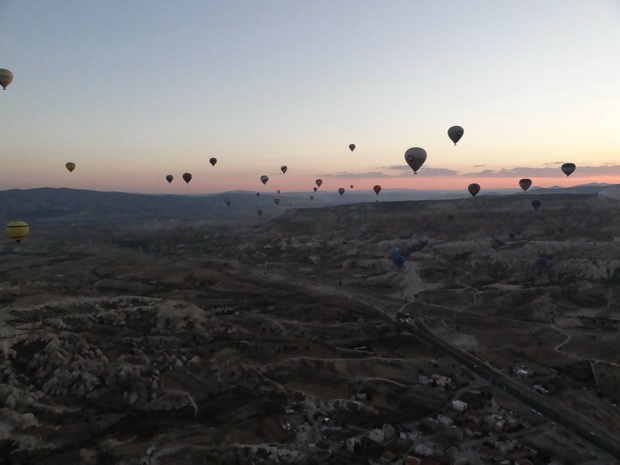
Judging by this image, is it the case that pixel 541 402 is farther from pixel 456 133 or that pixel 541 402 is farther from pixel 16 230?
pixel 16 230

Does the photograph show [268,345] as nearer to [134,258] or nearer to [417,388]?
[417,388]

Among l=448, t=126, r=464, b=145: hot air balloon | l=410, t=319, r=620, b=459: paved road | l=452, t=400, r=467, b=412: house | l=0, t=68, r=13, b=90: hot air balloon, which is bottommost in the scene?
l=410, t=319, r=620, b=459: paved road

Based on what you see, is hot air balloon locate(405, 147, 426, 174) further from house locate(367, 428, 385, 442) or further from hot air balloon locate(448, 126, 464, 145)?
house locate(367, 428, 385, 442)

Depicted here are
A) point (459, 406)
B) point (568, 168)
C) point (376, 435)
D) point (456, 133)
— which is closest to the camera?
point (376, 435)

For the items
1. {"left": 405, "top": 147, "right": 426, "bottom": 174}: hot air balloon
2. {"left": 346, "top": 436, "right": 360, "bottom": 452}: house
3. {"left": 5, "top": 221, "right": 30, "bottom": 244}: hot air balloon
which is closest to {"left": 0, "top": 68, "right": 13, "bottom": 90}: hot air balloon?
{"left": 5, "top": 221, "right": 30, "bottom": 244}: hot air balloon

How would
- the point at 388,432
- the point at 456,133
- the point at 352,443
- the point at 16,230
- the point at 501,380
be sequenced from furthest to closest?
the point at 456,133
the point at 16,230
the point at 501,380
the point at 388,432
the point at 352,443

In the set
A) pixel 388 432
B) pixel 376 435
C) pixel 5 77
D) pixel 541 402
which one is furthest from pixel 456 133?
pixel 5 77

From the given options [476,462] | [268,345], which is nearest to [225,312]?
[268,345]
